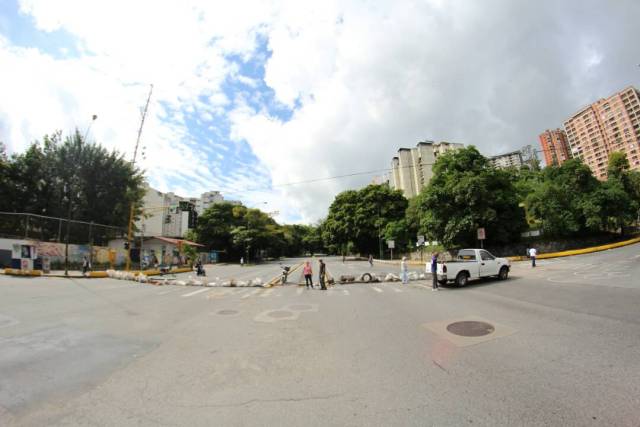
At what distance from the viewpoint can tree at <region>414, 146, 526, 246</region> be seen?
30.3 metres

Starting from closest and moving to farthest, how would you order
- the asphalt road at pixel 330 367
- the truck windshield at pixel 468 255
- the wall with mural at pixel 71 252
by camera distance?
1. the asphalt road at pixel 330 367
2. the truck windshield at pixel 468 255
3. the wall with mural at pixel 71 252

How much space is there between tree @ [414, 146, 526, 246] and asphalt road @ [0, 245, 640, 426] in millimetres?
22679

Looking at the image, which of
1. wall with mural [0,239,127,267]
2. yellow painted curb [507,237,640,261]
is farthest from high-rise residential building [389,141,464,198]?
wall with mural [0,239,127,267]

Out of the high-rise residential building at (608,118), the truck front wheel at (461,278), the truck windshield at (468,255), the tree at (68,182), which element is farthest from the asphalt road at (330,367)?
the tree at (68,182)

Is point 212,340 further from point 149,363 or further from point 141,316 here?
point 141,316

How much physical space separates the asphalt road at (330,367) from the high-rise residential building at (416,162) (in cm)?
4532

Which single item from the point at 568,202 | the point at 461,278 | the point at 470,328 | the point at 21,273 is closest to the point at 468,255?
the point at 461,278

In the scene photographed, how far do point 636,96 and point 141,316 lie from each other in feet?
153

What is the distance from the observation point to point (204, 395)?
3.75m

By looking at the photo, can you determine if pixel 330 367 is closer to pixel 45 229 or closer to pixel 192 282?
pixel 192 282

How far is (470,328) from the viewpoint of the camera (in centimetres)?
651

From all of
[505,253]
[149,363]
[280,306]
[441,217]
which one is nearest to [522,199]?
[505,253]

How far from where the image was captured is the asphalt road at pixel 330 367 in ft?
10.5

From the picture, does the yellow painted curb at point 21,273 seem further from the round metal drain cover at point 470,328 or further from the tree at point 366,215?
the tree at point 366,215
